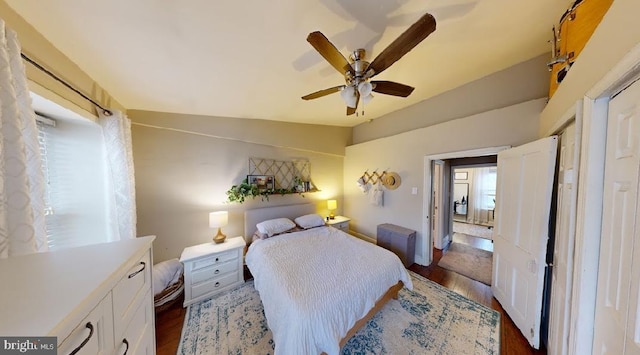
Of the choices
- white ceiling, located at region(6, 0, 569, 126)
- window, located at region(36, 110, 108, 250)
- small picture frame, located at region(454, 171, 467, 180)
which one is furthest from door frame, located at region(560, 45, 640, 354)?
small picture frame, located at region(454, 171, 467, 180)

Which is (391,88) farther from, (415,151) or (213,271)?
(213,271)

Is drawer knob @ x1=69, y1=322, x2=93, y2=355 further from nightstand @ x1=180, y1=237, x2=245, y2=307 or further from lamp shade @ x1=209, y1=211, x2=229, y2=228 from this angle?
lamp shade @ x1=209, y1=211, x2=229, y2=228

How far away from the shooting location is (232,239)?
3020 mm

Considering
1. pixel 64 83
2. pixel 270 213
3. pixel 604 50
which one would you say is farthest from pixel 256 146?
pixel 604 50

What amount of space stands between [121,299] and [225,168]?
2.48 m

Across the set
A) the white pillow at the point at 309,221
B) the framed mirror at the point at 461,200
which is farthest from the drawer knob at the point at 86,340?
the framed mirror at the point at 461,200

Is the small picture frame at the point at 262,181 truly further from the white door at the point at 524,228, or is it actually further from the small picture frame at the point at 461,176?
the small picture frame at the point at 461,176

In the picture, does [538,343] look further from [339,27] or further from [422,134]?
[339,27]

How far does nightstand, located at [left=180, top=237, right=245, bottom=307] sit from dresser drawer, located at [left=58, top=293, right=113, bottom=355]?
1.82 metres

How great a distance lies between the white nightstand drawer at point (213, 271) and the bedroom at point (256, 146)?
0.65 m

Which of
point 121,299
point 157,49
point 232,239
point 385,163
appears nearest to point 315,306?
point 121,299

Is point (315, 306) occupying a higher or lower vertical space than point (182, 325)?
higher

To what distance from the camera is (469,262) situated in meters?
3.40

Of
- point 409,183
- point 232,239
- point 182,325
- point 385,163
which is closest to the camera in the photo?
point 182,325
